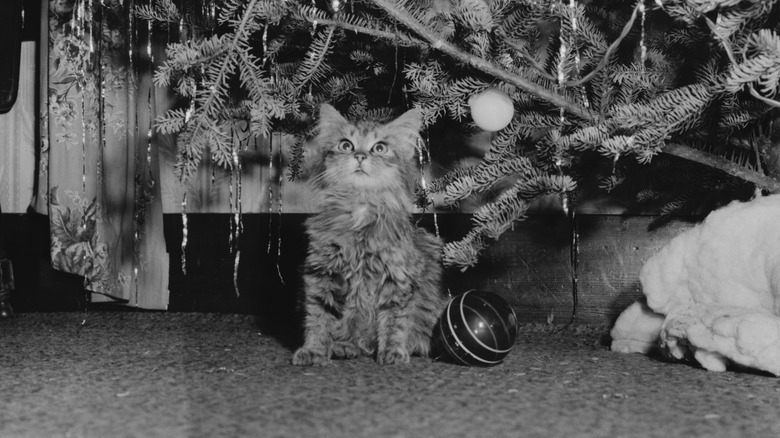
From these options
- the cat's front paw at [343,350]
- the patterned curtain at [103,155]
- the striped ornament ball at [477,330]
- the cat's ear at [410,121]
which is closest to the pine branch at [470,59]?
the cat's ear at [410,121]

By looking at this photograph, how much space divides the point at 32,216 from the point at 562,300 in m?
1.84

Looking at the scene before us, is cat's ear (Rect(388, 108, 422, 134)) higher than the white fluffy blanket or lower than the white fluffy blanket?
higher

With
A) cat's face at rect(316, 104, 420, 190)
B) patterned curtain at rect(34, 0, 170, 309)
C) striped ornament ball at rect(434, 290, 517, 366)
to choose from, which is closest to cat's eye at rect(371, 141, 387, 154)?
cat's face at rect(316, 104, 420, 190)

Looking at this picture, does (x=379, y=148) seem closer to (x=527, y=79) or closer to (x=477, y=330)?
(x=527, y=79)

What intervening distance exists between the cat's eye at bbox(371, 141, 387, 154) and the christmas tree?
0.42 ft

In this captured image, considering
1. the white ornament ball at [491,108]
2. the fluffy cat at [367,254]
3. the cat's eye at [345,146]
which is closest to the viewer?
the white ornament ball at [491,108]

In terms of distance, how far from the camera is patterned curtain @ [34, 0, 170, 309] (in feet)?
7.44

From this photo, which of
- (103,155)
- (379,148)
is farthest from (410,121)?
(103,155)

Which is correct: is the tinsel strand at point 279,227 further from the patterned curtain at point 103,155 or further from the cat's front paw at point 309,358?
the cat's front paw at point 309,358

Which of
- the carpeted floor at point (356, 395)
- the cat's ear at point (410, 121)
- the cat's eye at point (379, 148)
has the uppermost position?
the cat's ear at point (410, 121)

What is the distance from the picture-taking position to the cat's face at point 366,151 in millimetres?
1664

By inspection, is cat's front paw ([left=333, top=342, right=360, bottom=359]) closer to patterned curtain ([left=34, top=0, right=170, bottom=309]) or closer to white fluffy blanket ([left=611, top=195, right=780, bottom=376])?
white fluffy blanket ([left=611, top=195, right=780, bottom=376])

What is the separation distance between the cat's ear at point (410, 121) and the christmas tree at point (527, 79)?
A: 23mm

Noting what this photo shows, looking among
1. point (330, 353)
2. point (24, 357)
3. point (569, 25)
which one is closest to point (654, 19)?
point (569, 25)
